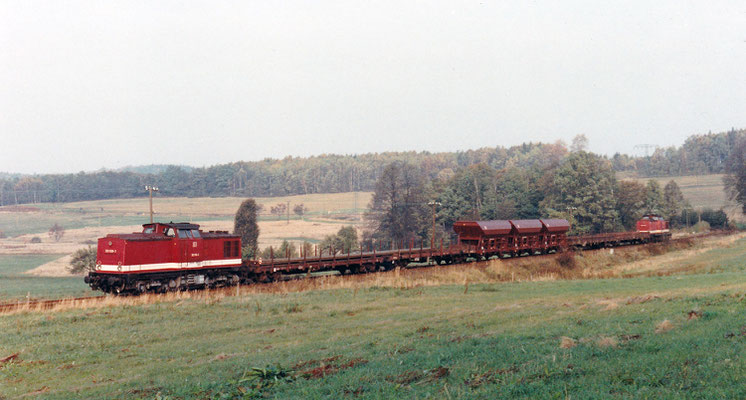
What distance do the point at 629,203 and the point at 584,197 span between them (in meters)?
17.4

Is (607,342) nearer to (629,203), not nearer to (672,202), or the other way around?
(629,203)

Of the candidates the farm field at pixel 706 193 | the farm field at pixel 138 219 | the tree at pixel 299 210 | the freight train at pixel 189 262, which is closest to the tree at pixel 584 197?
the farm field at pixel 138 219

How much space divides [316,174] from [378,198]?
332 ft

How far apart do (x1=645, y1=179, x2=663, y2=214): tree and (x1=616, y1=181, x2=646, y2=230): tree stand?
3202 mm

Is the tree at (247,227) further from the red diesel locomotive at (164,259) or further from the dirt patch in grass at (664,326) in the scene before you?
the dirt patch in grass at (664,326)

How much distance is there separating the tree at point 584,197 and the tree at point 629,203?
789 centimetres

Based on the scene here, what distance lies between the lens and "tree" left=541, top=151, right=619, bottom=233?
100662 mm

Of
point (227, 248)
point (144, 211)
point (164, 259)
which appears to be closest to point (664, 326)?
point (164, 259)

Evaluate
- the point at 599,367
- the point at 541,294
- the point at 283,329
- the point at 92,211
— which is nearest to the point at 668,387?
the point at 599,367

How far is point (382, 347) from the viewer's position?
1497cm

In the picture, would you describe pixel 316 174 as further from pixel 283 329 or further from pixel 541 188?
pixel 283 329

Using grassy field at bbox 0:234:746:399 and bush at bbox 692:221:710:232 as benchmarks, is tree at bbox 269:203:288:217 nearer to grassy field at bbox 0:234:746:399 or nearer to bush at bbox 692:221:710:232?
bush at bbox 692:221:710:232

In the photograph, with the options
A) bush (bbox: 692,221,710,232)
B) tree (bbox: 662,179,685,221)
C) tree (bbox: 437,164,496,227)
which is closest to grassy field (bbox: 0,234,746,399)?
tree (bbox: 437,164,496,227)

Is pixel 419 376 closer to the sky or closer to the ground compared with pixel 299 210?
closer to the sky
